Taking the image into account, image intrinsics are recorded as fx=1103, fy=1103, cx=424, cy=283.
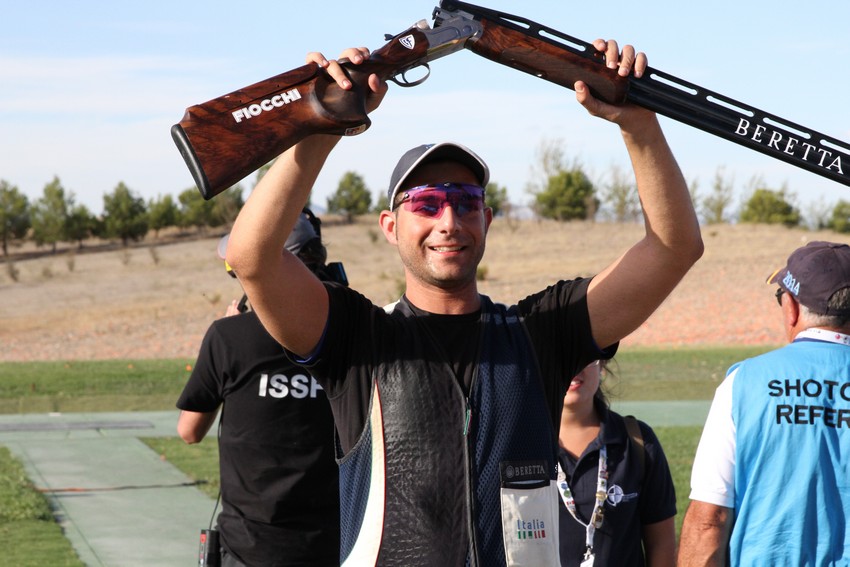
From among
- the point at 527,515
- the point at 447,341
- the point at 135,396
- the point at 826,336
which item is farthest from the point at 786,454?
the point at 135,396

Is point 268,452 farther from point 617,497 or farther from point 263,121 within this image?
point 263,121

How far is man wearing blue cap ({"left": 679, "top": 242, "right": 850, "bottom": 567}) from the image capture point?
12.1 feet

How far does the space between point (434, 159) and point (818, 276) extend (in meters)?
1.50

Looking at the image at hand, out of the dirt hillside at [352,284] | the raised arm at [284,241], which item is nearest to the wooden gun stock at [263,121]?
the raised arm at [284,241]

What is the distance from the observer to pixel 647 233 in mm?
3129

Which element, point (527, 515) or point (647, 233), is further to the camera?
point (647, 233)

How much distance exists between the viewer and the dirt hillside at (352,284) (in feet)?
109

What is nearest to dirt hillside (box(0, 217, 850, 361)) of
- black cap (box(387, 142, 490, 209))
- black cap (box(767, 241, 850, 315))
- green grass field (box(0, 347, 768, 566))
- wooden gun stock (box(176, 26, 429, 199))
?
green grass field (box(0, 347, 768, 566))

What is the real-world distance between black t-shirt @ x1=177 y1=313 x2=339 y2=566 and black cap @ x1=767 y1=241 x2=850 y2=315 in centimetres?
195

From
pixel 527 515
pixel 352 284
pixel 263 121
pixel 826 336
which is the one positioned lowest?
pixel 352 284

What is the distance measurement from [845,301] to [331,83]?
2.03 m

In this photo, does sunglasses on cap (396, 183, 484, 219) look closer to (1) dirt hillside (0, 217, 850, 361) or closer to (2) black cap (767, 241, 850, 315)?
(2) black cap (767, 241, 850, 315)

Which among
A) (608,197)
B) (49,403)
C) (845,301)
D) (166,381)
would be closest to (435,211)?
(845,301)

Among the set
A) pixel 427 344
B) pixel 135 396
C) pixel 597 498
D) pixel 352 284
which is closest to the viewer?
pixel 427 344
